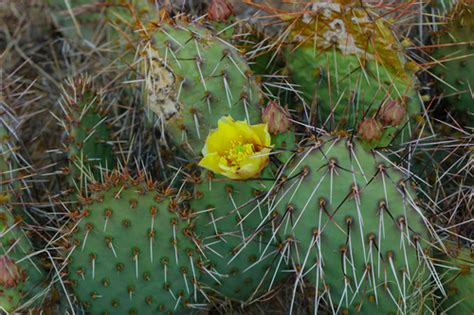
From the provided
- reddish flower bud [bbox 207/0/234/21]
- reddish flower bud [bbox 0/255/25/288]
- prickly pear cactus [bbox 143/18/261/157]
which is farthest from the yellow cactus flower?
reddish flower bud [bbox 0/255/25/288]

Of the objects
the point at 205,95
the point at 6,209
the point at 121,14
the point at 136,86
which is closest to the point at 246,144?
the point at 205,95

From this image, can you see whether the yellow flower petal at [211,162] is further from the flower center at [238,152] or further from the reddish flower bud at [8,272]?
the reddish flower bud at [8,272]

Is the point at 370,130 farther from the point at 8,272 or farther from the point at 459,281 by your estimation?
the point at 8,272

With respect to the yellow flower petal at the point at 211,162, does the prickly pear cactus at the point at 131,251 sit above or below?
below

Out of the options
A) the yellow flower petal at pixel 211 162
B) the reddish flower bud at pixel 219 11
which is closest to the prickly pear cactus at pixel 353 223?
the yellow flower petal at pixel 211 162

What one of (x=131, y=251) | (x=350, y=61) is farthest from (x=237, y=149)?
(x=350, y=61)

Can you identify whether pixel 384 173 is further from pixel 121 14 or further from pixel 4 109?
pixel 121 14
